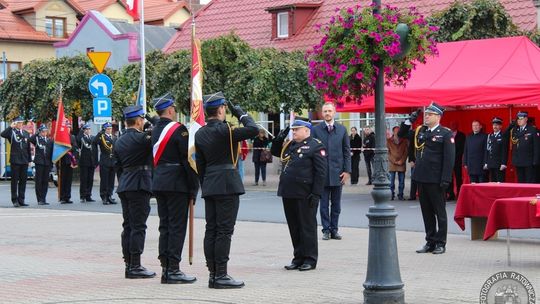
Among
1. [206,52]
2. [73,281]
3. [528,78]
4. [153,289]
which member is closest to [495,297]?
[153,289]

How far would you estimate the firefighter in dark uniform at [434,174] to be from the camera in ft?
44.0

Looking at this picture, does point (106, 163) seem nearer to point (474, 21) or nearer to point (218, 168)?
Answer: point (474, 21)

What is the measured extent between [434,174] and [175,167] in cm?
399

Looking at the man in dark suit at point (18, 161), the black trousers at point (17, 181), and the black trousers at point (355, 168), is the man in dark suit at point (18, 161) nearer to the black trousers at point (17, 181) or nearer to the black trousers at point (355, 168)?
the black trousers at point (17, 181)

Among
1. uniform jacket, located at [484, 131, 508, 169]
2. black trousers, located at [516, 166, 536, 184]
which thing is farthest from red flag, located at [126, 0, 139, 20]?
black trousers, located at [516, 166, 536, 184]

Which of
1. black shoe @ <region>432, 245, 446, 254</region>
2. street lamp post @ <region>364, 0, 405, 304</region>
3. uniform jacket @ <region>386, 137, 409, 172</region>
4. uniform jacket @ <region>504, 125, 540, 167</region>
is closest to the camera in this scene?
street lamp post @ <region>364, 0, 405, 304</region>

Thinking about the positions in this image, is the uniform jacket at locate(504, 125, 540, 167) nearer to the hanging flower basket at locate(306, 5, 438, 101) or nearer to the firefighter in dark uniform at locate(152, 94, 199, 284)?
the hanging flower basket at locate(306, 5, 438, 101)

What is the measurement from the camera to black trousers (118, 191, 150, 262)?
11516mm

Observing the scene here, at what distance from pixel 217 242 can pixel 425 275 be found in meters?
2.39

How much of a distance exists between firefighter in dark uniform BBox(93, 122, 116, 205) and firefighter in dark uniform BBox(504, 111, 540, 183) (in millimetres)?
9145

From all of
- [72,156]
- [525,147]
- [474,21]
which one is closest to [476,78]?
[525,147]

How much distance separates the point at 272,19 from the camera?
4216cm

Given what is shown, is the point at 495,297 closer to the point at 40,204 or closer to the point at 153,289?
the point at 153,289

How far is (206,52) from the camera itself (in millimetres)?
30969
